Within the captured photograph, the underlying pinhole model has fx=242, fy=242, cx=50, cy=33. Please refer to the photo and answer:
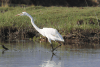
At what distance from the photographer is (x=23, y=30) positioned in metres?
14.7

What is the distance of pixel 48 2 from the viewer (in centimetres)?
3597

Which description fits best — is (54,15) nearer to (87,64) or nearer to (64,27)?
(64,27)

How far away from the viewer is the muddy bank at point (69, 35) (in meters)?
12.7

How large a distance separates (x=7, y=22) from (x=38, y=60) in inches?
322

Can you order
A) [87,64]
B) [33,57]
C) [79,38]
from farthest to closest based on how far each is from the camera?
[79,38]
[33,57]
[87,64]

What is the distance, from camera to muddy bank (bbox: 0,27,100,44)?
12.7 m

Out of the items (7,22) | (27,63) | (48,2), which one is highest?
(48,2)

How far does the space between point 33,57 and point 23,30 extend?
6766 millimetres

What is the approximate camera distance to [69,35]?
13039mm

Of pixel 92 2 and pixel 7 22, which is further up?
pixel 92 2

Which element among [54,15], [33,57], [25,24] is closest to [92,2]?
[54,15]

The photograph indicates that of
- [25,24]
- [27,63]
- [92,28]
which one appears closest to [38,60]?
[27,63]

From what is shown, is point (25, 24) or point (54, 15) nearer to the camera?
point (25, 24)

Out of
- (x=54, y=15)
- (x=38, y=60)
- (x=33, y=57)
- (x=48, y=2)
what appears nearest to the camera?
(x=38, y=60)
